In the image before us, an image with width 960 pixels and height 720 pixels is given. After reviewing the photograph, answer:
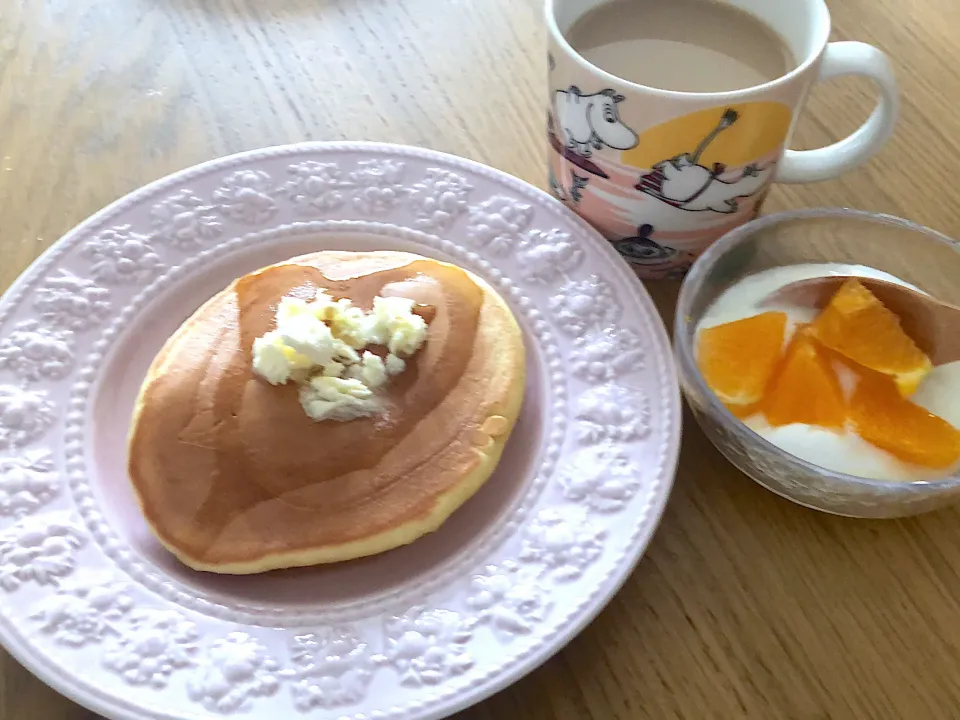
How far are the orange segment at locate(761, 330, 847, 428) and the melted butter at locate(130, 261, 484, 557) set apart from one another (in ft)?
0.65

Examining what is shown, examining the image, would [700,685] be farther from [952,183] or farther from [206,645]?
[952,183]

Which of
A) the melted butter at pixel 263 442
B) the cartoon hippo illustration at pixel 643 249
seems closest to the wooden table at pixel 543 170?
the cartoon hippo illustration at pixel 643 249

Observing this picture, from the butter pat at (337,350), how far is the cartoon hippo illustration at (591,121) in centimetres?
17

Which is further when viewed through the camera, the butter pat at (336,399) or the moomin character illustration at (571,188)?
the moomin character illustration at (571,188)

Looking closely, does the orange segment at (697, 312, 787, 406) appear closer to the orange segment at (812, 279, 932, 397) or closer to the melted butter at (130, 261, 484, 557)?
the orange segment at (812, 279, 932, 397)

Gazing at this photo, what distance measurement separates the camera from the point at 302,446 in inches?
21.3

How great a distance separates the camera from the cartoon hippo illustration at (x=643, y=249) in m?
0.66

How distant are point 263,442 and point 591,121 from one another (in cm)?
31

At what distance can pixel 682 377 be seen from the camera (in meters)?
0.59

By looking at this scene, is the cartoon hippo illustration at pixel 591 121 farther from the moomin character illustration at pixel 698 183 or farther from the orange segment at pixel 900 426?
the orange segment at pixel 900 426

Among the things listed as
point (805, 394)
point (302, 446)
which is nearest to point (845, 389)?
point (805, 394)

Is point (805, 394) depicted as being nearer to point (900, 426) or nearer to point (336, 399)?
point (900, 426)

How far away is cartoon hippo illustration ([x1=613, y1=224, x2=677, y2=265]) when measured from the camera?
665mm

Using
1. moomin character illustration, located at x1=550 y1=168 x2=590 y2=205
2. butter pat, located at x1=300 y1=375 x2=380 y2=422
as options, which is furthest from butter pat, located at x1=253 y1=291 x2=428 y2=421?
moomin character illustration, located at x1=550 y1=168 x2=590 y2=205
